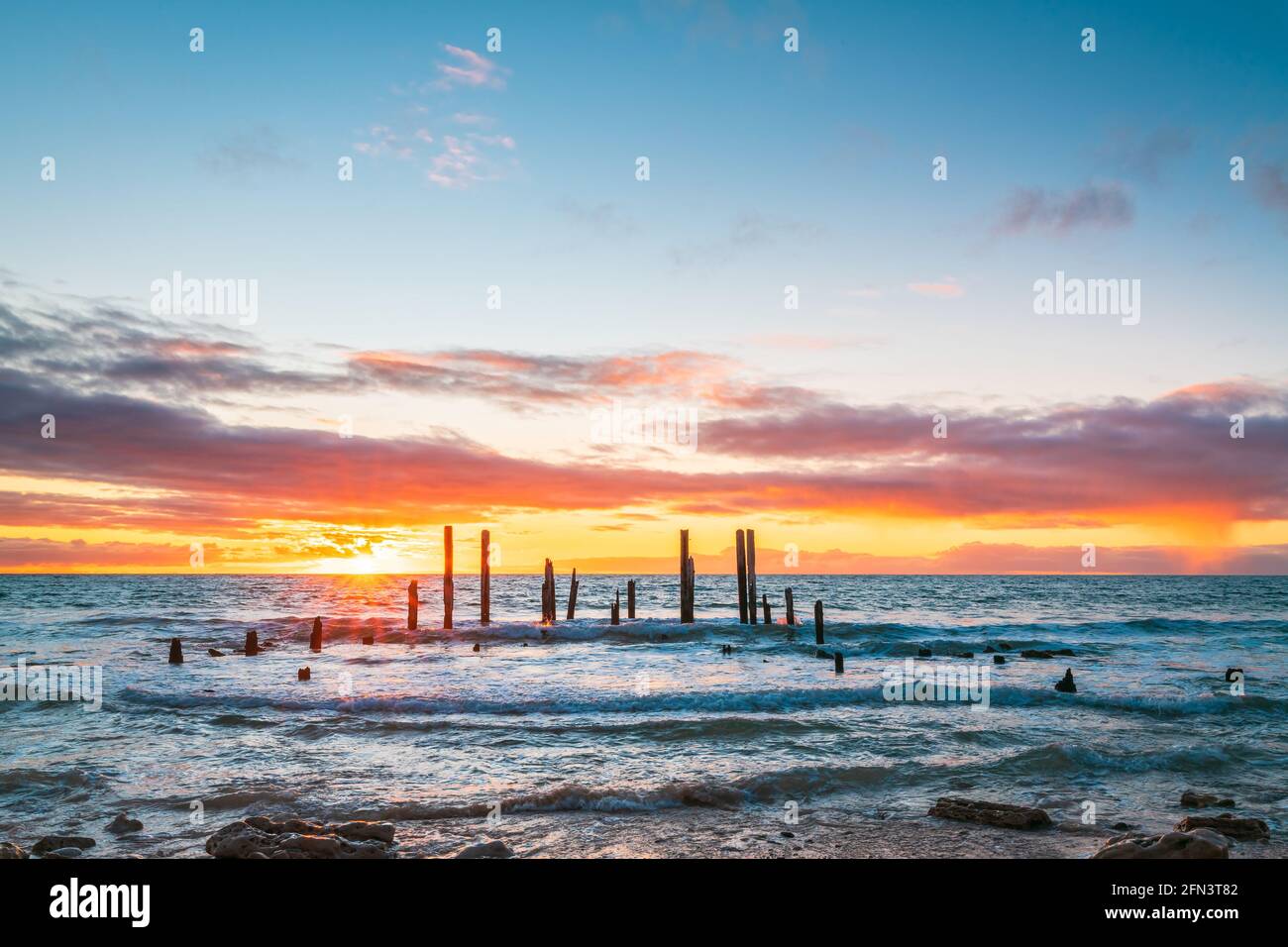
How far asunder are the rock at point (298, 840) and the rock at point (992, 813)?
6891mm

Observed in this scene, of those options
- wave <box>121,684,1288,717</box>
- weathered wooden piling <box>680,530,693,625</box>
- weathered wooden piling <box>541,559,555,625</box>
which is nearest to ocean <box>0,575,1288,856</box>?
wave <box>121,684,1288,717</box>

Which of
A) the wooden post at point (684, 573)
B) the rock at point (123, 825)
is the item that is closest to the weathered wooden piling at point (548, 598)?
the wooden post at point (684, 573)

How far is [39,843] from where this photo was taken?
899 cm

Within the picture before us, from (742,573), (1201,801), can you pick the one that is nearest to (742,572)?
(742,573)

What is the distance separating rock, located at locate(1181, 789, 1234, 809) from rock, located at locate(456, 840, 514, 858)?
907 centimetres

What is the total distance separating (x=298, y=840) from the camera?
27.0 feet

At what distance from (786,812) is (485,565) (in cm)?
3269

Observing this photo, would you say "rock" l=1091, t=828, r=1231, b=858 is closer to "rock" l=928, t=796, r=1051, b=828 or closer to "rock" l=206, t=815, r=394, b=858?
"rock" l=928, t=796, r=1051, b=828

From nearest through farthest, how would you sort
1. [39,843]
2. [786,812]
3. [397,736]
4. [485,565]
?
[39,843] → [786,812] → [397,736] → [485,565]

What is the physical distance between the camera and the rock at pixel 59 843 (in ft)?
29.1

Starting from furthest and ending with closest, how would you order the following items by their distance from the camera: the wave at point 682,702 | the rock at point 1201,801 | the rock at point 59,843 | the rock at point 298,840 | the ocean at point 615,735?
the wave at point 682,702
the ocean at point 615,735
the rock at point 1201,801
the rock at point 59,843
the rock at point 298,840

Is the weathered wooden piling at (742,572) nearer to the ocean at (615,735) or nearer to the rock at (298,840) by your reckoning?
the ocean at (615,735)
